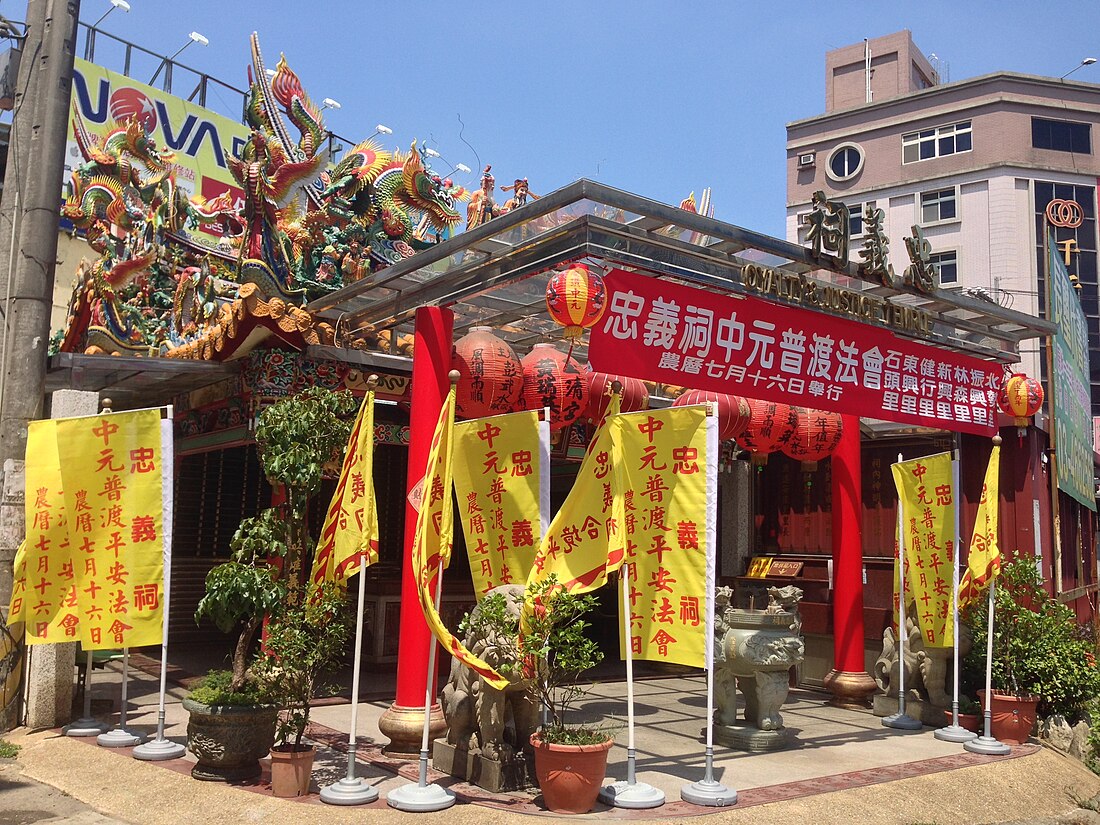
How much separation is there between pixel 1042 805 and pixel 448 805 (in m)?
4.62

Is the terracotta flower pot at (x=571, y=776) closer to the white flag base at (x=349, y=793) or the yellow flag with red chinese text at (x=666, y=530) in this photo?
the yellow flag with red chinese text at (x=666, y=530)

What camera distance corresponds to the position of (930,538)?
9.09m

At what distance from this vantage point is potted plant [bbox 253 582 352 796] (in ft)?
20.5

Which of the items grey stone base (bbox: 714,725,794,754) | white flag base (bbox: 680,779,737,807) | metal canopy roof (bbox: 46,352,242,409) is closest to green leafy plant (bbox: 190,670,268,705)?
white flag base (bbox: 680,779,737,807)

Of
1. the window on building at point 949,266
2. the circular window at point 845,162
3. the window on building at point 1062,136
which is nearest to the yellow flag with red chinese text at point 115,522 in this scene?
the window on building at point 949,266

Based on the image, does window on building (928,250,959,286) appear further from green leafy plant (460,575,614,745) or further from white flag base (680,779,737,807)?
green leafy plant (460,575,614,745)

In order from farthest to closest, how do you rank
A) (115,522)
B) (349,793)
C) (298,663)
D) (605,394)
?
1. (605,394)
2. (115,522)
3. (298,663)
4. (349,793)

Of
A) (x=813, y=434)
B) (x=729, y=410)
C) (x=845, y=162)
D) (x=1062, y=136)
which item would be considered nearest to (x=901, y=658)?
(x=813, y=434)

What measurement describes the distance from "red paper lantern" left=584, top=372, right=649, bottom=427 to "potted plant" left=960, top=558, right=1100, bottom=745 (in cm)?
374

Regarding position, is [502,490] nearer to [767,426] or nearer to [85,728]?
[767,426]

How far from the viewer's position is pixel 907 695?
9.54 metres

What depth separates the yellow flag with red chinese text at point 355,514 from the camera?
6.69 m

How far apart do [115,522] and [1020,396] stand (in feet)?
29.5

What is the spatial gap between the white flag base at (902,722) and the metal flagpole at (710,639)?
347cm
